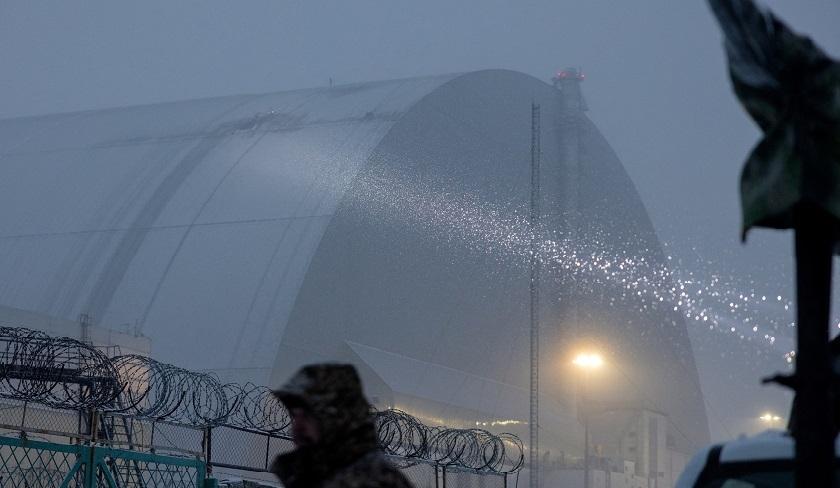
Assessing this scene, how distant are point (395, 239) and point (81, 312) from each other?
9.61 meters

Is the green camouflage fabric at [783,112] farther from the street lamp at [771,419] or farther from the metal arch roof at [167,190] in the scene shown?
the street lamp at [771,419]

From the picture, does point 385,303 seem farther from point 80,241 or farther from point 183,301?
point 80,241

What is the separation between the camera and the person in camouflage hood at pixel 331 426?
4.59m

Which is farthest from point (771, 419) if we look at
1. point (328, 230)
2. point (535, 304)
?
point (328, 230)

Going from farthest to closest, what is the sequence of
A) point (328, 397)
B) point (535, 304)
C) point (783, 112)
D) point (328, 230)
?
point (535, 304) → point (328, 230) → point (328, 397) → point (783, 112)

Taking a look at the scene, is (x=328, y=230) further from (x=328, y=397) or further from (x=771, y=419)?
(x=328, y=397)

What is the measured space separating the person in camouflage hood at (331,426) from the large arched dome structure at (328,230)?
30.9 meters

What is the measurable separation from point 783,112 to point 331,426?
73.2 inches

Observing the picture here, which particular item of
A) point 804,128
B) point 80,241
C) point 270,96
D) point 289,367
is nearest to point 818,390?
point 804,128

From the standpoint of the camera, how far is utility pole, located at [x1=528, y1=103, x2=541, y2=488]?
149 feet

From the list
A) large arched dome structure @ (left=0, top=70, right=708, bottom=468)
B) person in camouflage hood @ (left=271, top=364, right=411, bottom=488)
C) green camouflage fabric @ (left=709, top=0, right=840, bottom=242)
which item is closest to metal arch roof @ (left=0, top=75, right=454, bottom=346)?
large arched dome structure @ (left=0, top=70, right=708, bottom=468)

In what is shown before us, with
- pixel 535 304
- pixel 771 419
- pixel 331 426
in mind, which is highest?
pixel 535 304

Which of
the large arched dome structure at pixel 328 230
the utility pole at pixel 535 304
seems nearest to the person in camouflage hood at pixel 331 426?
the large arched dome structure at pixel 328 230

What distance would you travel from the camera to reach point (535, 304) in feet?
158
